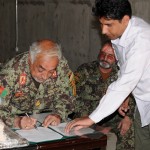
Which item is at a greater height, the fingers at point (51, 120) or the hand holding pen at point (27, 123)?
the hand holding pen at point (27, 123)

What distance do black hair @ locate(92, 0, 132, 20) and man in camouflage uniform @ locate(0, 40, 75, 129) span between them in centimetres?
51

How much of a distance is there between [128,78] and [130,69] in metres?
0.07

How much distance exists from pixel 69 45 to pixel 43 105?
8.43 feet

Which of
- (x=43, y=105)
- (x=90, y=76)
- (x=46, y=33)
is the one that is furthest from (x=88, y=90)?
(x=46, y=33)

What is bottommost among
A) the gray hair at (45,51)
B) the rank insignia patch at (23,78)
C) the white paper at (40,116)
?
the white paper at (40,116)

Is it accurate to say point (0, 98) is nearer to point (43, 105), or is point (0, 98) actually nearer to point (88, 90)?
point (43, 105)

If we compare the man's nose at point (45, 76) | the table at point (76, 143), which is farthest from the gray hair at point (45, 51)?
the table at point (76, 143)

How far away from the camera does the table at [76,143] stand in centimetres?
197

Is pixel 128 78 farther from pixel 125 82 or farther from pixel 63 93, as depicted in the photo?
pixel 63 93

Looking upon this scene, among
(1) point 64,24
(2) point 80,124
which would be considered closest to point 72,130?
(2) point 80,124

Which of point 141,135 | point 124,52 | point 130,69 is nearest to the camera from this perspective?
point 130,69

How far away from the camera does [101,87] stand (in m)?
3.69

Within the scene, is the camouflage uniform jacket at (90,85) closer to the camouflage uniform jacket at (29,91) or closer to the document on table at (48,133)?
the camouflage uniform jacket at (29,91)

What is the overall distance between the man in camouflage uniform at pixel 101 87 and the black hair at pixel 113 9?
1.36 m
